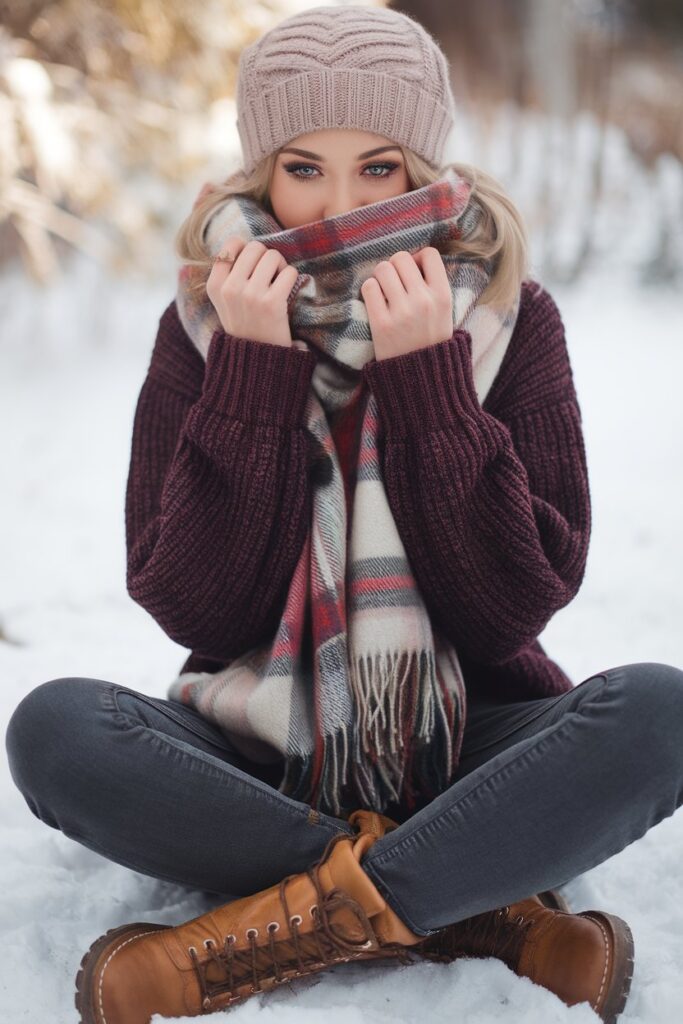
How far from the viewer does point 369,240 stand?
62.0 inches

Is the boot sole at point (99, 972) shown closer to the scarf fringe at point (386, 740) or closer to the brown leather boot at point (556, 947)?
the brown leather boot at point (556, 947)

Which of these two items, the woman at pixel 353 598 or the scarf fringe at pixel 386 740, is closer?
the woman at pixel 353 598

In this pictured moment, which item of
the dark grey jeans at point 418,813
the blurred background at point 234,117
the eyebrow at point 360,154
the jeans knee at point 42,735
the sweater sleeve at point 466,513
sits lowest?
the dark grey jeans at point 418,813

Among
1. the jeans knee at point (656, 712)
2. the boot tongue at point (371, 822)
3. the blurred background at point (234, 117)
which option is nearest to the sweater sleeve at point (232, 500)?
the boot tongue at point (371, 822)

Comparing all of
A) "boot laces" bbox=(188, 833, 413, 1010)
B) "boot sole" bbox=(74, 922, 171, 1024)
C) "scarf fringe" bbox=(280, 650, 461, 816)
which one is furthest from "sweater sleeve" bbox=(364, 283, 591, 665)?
"boot sole" bbox=(74, 922, 171, 1024)

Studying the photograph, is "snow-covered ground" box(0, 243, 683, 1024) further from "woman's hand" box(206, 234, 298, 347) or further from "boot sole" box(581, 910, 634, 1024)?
"woman's hand" box(206, 234, 298, 347)

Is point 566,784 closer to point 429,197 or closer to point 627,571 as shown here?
point 429,197

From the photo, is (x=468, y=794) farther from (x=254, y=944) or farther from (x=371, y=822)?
(x=254, y=944)

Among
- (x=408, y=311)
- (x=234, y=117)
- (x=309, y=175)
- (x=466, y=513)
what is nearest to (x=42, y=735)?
(x=466, y=513)

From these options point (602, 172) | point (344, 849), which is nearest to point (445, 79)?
point (344, 849)

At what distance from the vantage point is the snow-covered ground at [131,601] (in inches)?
52.6

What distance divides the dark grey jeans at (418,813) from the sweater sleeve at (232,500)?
0.19m

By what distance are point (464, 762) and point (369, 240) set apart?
822 millimetres

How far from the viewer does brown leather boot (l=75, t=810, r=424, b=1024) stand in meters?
1.28
